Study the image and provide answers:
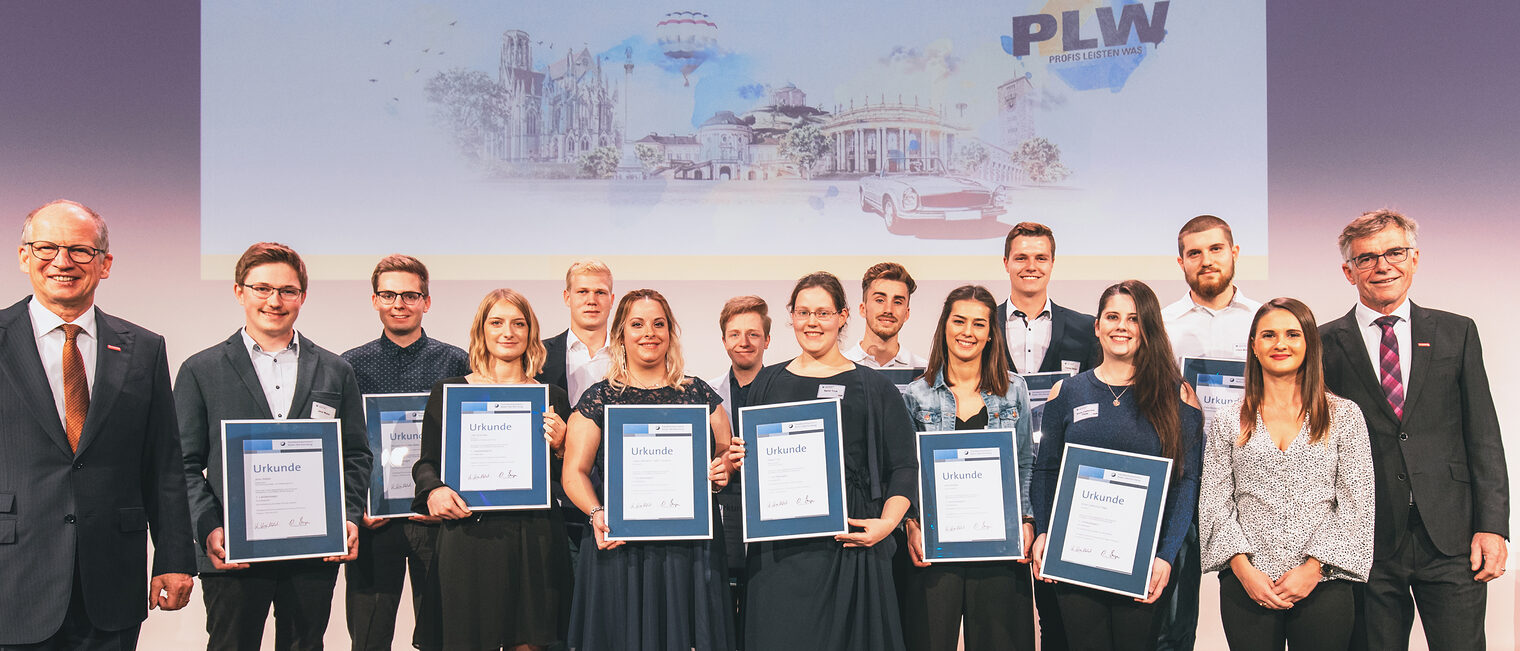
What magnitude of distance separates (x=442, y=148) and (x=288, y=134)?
2.66 ft

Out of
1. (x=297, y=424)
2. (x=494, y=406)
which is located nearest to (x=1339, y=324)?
(x=494, y=406)

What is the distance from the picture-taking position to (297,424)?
3.16 meters

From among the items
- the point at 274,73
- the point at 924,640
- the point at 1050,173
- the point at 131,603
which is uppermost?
the point at 274,73

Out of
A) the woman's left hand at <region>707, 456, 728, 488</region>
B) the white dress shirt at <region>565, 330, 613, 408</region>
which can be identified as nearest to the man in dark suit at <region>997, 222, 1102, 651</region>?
the woman's left hand at <region>707, 456, 728, 488</region>

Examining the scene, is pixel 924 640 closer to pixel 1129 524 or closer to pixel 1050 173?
pixel 1129 524

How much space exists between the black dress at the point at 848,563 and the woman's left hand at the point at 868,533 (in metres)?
0.04

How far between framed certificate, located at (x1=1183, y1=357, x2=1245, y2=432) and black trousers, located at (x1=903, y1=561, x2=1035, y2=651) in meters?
0.96

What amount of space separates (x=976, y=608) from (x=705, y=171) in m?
2.89

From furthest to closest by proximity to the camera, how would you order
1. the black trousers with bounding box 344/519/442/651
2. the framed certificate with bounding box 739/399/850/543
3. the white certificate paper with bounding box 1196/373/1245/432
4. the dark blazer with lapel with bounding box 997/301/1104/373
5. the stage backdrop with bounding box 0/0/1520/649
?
the stage backdrop with bounding box 0/0/1520/649 < the dark blazer with lapel with bounding box 997/301/1104/373 < the black trousers with bounding box 344/519/442/651 < the white certificate paper with bounding box 1196/373/1245/432 < the framed certificate with bounding box 739/399/850/543

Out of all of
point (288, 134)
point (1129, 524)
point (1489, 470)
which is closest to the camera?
point (1129, 524)

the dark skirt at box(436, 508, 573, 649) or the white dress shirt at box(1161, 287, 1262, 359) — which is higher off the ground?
the white dress shirt at box(1161, 287, 1262, 359)

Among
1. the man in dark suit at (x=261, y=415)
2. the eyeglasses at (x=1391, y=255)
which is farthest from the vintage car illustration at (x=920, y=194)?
the man in dark suit at (x=261, y=415)

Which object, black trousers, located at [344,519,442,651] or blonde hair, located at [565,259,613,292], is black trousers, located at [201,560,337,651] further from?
blonde hair, located at [565,259,613,292]

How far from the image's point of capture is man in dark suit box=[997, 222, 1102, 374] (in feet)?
12.9
